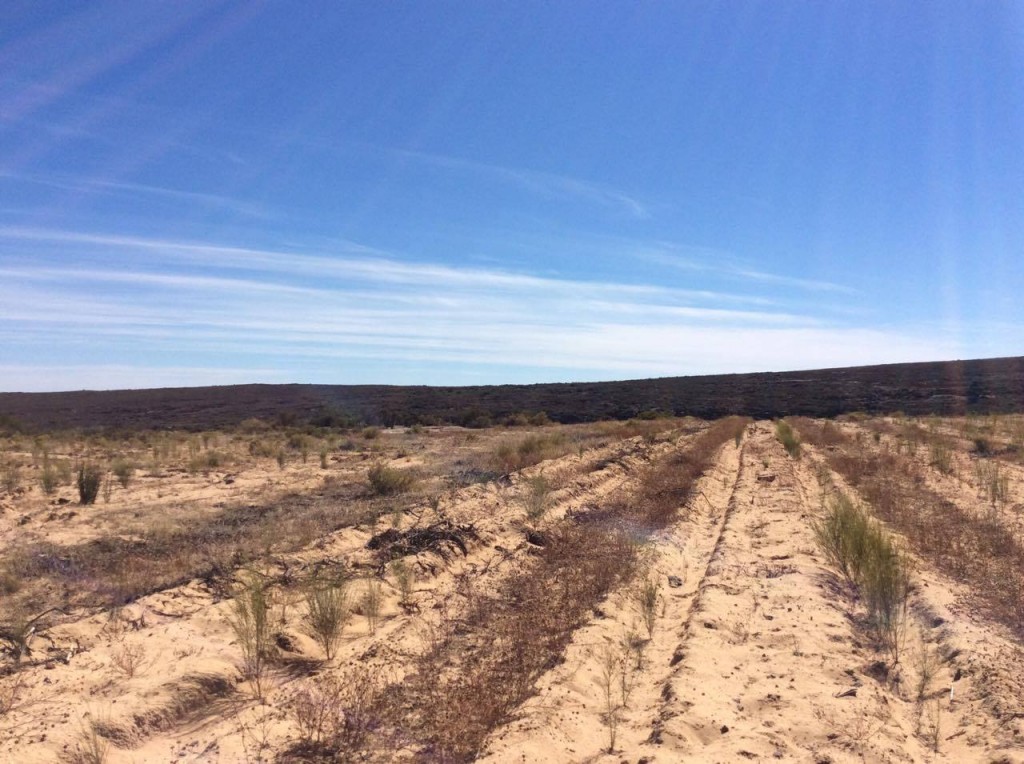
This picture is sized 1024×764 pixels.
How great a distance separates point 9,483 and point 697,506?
14688 mm

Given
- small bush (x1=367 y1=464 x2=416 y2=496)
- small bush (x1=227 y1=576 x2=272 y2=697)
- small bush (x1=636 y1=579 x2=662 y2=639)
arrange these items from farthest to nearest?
small bush (x1=367 y1=464 x2=416 y2=496) → small bush (x1=636 y1=579 x2=662 y2=639) → small bush (x1=227 y1=576 x2=272 y2=697)

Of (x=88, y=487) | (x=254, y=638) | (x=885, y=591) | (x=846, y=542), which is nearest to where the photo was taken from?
(x=254, y=638)

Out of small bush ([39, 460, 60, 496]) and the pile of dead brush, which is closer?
the pile of dead brush

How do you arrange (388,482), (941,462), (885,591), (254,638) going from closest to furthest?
1. (254,638)
2. (885,591)
3. (388,482)
4. (941,462)

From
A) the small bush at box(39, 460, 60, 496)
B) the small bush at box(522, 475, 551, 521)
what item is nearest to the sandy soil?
the small bush at box(522, 475, 551, 521)

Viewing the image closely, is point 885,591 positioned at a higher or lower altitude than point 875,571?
lower

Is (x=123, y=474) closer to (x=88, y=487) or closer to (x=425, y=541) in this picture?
(x=88, y=487)

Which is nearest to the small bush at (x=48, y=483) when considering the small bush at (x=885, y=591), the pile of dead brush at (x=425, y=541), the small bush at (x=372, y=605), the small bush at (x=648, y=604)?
the pile of dead brush at (x=425, y=541)

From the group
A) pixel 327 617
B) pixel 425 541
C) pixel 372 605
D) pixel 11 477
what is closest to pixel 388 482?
pixel 425 541

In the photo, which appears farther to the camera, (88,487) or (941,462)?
(941,462)

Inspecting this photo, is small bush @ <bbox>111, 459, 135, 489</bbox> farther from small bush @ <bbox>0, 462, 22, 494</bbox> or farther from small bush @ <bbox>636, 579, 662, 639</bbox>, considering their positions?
small bush @ <bbox>636, 579, 662, 639</bbox>

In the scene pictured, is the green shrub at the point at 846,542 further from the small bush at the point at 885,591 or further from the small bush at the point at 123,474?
the small bush at the point at 123,474

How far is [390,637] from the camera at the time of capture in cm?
664

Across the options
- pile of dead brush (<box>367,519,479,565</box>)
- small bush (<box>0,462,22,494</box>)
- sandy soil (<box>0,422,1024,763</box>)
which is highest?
small bush (<box>0,462,22,494</box>)
